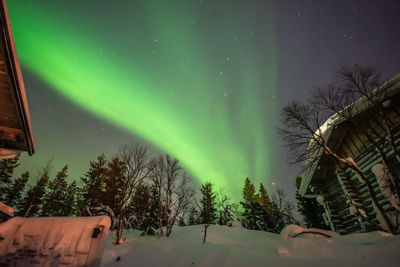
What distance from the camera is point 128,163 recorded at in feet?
57.0

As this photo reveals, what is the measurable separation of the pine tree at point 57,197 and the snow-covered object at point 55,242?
25.2 meters

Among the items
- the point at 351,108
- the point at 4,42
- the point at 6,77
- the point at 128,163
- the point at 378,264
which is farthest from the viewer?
the point at 128,163

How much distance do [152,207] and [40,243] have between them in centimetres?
1588

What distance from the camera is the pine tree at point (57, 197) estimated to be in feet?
86.4

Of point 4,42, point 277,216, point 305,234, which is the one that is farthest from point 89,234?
point 277,216

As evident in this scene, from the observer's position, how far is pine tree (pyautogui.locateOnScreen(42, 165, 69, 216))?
26.3m

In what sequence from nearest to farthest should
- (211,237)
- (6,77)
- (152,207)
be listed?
(6,77) < (211,237) < (152,207)

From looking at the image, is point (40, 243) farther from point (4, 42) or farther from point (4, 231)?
point (4, 42)

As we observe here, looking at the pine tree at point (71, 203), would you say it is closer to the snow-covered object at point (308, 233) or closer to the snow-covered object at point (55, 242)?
the snow-covered object at point (55, 242)

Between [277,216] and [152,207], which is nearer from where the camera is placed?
[152,207]

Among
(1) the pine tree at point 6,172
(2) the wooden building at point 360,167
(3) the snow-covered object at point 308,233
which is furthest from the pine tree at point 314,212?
(1) the pine tree at point 6,172

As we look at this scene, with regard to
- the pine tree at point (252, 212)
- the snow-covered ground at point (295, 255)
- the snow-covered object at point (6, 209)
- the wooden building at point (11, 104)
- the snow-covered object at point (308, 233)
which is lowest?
the snow-covered ground at point (295, 255)

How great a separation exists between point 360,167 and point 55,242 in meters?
15.4

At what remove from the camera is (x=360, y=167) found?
10531 mm
